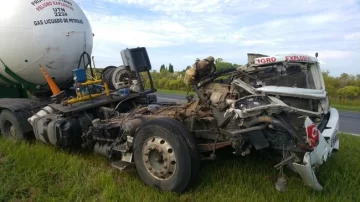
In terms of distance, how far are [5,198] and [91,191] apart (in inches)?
36.5

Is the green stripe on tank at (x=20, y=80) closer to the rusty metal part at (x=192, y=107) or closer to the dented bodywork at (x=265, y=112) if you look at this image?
the dented bodywork at (x=265, y=112)

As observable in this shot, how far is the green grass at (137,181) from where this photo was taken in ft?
12.6

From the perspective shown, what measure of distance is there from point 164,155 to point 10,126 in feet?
12.4

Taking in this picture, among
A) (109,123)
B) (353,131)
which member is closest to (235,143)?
(109,123)

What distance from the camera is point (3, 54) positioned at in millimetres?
6203

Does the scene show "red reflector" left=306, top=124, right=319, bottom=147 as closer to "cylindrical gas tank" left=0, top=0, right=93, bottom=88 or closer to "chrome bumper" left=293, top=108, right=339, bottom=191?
"chrome bumper" left=293, top=108, right=339, bottom=191

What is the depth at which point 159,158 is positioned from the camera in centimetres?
402

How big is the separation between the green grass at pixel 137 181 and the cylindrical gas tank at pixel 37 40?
1.76m

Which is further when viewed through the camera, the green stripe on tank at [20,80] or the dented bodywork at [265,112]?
the green stripe on tank at [20,80]

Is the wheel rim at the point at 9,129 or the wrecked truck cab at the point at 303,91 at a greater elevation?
the wrecked truck cab at the point at 303,91

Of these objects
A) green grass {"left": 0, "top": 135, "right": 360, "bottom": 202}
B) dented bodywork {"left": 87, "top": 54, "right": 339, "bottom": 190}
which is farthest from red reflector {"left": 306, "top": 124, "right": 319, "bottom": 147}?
green grass {"left": 0, "top": 135, "right": 360, "bottom": 202}

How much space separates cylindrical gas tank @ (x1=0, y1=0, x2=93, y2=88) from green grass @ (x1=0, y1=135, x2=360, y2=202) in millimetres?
1756

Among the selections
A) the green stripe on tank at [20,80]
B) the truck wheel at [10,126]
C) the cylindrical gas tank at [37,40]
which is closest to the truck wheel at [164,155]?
the truck wheel at [10,126]

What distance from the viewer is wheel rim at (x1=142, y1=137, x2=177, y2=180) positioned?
154 inches
